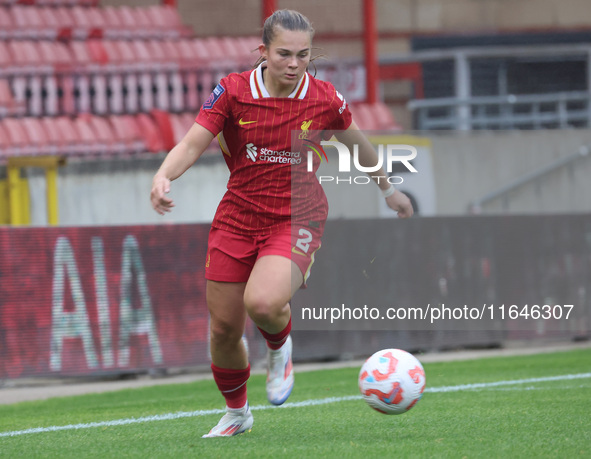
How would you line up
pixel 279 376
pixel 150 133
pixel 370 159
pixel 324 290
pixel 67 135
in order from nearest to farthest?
pixel 279 376 → pixel 370 159 → pixel 324 290 → pixel 67 135 → pixel 150 133

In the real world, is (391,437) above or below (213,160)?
below

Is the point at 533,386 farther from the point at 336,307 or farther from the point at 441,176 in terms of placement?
the point at 441,176

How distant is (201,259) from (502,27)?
580 inches

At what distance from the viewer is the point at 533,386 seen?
26.8ft

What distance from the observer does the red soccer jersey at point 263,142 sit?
18.1ft

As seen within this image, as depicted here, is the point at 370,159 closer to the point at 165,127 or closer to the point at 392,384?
the point at 392,384

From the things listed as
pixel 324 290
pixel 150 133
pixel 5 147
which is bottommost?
pixel 324 290

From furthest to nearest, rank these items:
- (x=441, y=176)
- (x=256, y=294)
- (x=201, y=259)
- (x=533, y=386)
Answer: (x=441, y=176) < (x=201, y=259) < (x=533, y=386) < (x=256, y=294)

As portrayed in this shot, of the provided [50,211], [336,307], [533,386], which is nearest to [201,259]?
[336,307]

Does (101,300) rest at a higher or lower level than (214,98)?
lower

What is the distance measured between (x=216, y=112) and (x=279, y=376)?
4.92 ft

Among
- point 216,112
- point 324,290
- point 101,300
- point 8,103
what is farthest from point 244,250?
point 8,103

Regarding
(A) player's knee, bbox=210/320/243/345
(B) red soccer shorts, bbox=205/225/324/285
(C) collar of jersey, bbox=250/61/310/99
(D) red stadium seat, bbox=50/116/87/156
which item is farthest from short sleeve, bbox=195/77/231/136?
(D) red stadium seat, bbox=50/116/87/156

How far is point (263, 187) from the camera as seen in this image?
18.4ft
